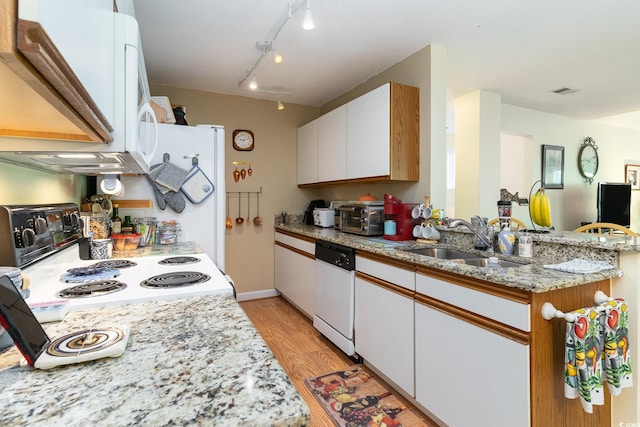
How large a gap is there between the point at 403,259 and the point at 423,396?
0.73 m

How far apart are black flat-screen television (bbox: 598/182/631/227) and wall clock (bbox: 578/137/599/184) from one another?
219 millimetres

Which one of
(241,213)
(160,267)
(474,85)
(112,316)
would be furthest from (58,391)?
(474,85)

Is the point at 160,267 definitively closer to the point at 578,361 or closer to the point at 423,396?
the point at 423,396

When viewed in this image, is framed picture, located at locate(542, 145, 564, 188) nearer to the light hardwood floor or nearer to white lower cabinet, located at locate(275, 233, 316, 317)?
white lower cabinet, located at locate(275, 233, 316, 317)

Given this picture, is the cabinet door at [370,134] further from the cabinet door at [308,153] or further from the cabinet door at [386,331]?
the cabinet door at [386,331]

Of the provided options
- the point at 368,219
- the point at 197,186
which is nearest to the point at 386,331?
the point at 368,219

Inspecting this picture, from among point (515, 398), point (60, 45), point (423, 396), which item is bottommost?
point (423, 396)

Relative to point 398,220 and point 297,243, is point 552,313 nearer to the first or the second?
point 398,220

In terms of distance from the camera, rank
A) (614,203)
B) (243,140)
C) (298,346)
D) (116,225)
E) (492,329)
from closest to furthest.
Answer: (492,329)
(116,225)
(298,346)
(243,140)
(614,203)

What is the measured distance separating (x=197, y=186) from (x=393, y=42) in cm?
186

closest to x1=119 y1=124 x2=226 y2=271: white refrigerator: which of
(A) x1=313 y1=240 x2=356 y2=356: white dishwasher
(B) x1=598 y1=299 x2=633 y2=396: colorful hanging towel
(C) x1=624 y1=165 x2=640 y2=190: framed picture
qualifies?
(A) x1=313 y1=240 x2=356 y2=356: white dishwasher

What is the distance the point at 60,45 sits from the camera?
423mm

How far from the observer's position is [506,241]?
1.77m

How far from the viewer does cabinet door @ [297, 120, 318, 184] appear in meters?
3.56
